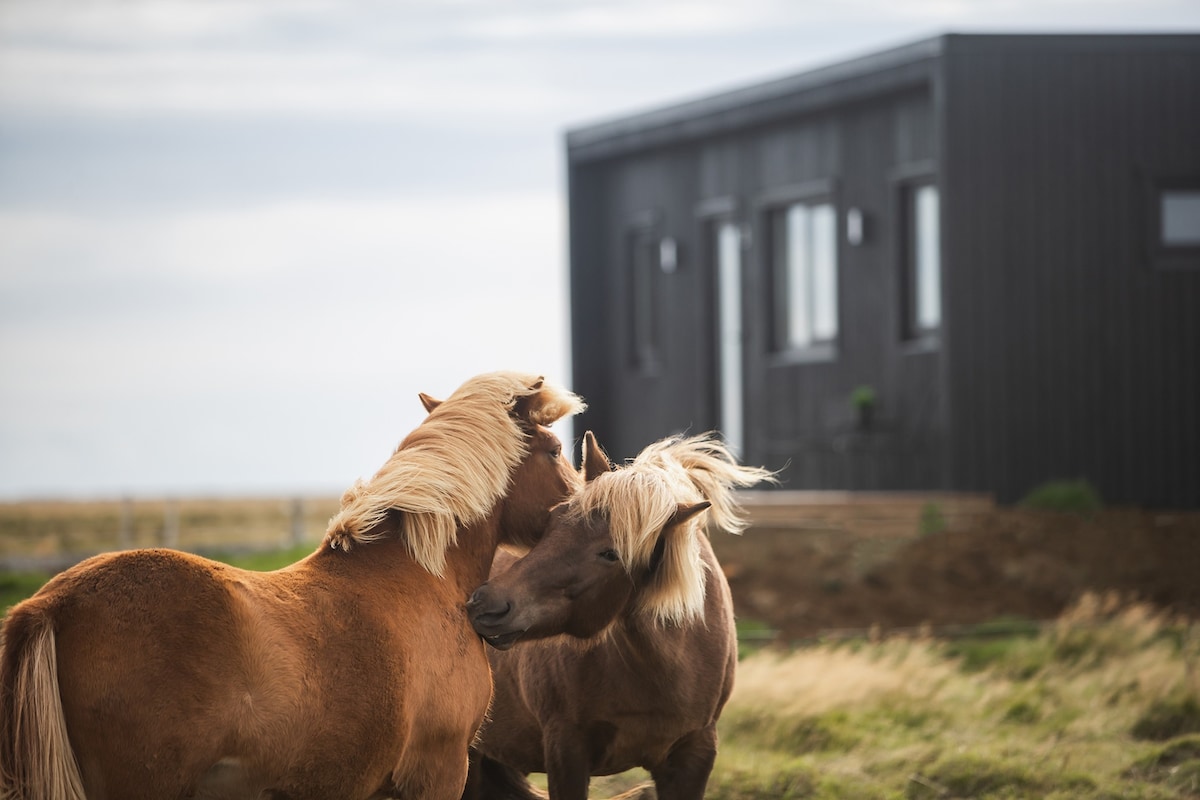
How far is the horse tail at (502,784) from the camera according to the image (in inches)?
238

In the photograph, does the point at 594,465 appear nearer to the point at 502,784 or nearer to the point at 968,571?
the point at 502,784

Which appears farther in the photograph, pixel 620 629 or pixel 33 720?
pixel 620 629

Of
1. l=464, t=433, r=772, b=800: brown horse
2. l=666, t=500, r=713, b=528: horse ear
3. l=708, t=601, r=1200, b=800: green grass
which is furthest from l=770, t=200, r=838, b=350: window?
l=666, t=500, r=713, b=528: horse ear

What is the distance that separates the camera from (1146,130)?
14375 mm

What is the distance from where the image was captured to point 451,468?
4125 mm

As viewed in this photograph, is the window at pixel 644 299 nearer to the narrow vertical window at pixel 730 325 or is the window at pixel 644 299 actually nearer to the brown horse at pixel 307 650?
the narrow vertical window at pixel 730 325

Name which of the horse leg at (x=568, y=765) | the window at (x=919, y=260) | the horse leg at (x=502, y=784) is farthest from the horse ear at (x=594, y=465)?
the window at (x=919, y=260)

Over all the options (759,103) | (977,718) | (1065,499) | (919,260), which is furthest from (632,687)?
(759,103)

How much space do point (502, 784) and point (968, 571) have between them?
7.14 metres

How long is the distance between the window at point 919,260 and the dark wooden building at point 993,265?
0.02m

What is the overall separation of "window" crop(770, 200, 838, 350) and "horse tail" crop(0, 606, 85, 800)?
526 inches

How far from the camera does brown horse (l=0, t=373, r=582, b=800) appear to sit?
10.6ft

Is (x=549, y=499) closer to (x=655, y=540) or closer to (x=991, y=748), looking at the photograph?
(x=655, y=540)

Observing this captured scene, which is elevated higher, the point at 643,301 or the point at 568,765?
the point at 643,301
